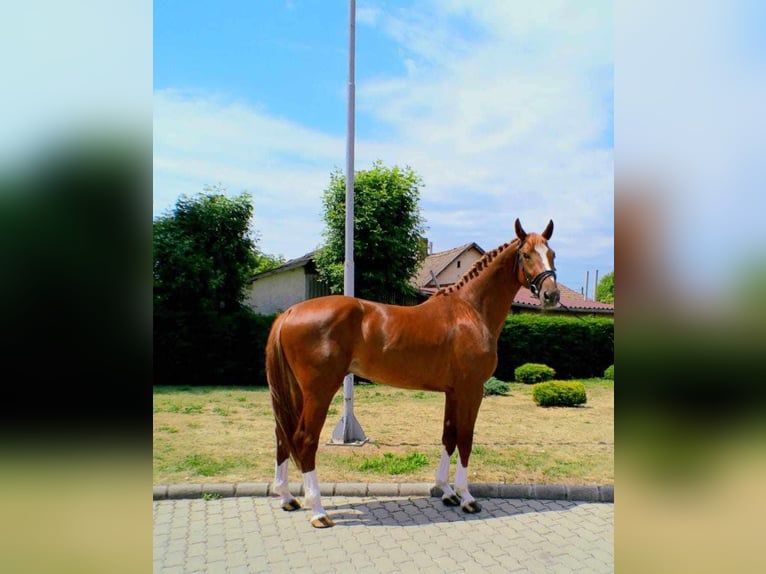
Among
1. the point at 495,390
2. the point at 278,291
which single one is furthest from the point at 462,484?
the point at 278,291

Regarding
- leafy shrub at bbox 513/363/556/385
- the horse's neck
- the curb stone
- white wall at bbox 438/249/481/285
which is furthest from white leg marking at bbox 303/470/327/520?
white wall at bbox 438/249/481/285

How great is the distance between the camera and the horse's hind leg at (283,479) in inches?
151

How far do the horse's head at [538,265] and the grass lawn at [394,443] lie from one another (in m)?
2.14

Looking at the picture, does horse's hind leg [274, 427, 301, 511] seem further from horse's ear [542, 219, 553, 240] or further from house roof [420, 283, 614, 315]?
house roof [420, 283, 614, 315]

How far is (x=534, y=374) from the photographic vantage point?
1277 cm

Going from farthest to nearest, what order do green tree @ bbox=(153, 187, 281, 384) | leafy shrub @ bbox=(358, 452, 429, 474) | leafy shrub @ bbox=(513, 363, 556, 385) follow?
leafy shrub @ bbox=(513, 363, 556, 385) → green tree @ bbox=(153, 187, 281, 384) → leafy shrub @ bbox=(358, 452, 429, 474)

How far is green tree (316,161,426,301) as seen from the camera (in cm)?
1188

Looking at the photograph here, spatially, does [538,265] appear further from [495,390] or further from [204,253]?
[204,253]

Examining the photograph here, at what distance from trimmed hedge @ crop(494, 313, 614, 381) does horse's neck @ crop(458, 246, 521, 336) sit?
1016 cm

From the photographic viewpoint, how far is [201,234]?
12.9 metres

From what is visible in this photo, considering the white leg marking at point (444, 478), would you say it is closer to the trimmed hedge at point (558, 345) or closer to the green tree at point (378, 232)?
the green tree at point (378, 232)

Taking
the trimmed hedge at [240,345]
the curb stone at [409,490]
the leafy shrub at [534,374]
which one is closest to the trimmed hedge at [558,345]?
the trimmed hedge at [240,345]

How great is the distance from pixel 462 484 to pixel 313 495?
4.61 ft
